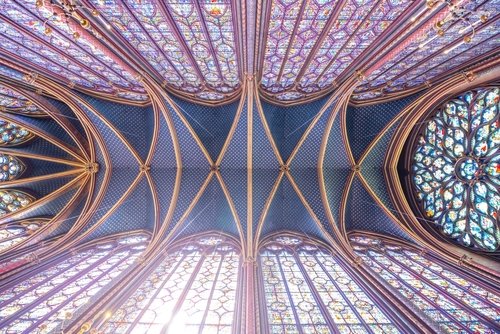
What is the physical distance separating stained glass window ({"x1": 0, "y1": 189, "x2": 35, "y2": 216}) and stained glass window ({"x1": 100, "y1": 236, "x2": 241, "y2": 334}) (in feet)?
26.1

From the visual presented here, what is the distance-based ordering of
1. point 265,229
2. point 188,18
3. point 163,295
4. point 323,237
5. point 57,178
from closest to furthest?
point 188,18 < point 163,295 < point 323,237 < point 265,229 < point 57,178

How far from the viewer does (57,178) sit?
1359 centimetres

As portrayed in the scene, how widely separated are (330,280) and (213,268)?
396 centimetres

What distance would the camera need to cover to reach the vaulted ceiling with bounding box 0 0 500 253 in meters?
6.72

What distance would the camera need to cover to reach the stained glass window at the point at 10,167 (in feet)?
44.2

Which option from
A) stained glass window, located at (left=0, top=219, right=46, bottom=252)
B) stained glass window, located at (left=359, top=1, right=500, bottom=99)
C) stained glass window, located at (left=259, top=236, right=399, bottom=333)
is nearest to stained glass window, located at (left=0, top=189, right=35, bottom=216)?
stained glass window, located at (left=0, top=219, right=46, bottom=252)

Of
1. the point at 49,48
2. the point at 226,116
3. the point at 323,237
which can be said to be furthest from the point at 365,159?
the point at 49,48

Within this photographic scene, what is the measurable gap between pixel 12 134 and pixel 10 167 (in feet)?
5.35

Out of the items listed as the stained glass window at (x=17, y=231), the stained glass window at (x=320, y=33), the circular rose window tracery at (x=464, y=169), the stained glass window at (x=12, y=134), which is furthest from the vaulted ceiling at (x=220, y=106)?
the circular rose window tracery at (x=464, y=169)

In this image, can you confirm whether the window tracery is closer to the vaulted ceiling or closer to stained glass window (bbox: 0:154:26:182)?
the vaulted ceiling

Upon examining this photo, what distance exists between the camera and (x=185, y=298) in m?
7.68

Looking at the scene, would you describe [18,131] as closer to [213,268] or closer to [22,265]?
[22,265]

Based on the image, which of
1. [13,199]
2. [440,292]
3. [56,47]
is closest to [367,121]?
[440,292]

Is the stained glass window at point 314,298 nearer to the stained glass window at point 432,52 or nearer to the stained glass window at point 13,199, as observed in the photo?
the stained glass window at point 432,52
